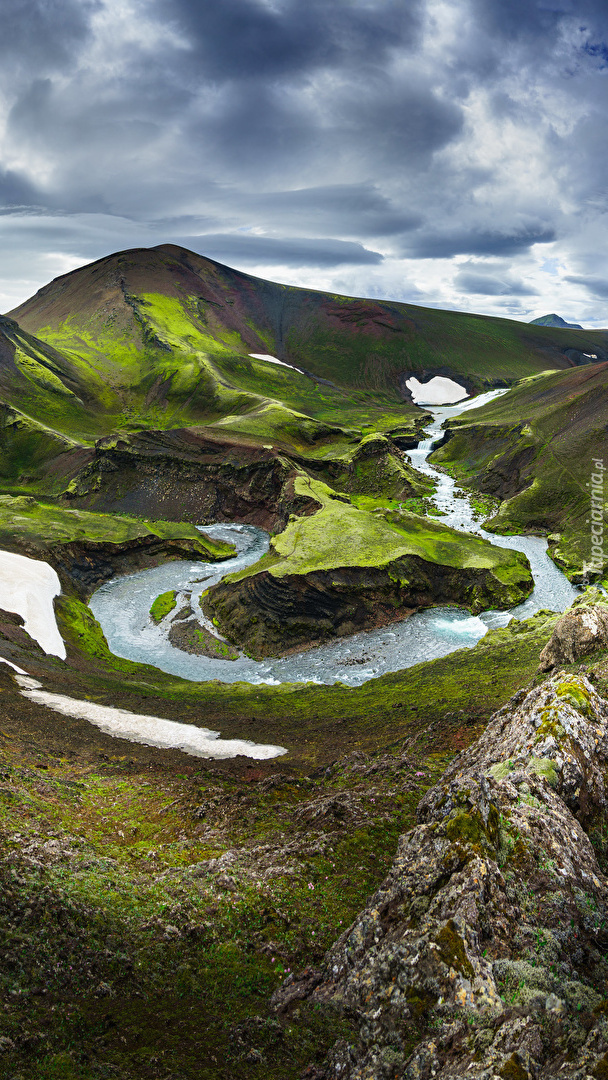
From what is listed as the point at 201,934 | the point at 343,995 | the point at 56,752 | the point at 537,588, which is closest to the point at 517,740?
the point at 343,995

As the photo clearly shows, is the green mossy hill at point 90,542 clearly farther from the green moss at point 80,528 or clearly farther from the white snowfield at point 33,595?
the white snowfield at point 33,595

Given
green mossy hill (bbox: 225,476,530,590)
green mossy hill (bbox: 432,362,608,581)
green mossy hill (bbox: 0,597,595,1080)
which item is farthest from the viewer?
green mossy hill (bbox: 432,362,608,581)

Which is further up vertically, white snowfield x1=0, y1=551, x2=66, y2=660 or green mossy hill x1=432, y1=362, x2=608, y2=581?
green mossy hill x1=432, y1=362, x2=608, y2=581

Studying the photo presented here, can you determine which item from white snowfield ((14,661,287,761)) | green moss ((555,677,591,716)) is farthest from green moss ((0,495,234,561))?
green moss ((555,677,591,716))

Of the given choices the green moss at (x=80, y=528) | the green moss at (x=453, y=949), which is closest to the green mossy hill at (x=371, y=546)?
the green moss at (x=80, y=528)

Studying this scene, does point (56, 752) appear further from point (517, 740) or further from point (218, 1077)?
point (517, 740)

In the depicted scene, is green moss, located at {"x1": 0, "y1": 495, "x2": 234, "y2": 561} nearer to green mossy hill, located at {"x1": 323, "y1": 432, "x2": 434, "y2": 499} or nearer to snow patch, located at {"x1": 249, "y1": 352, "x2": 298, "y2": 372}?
green mossy hill, located at {"x1": 323, "y1": 432, "x2": 434, "y2": 499}
